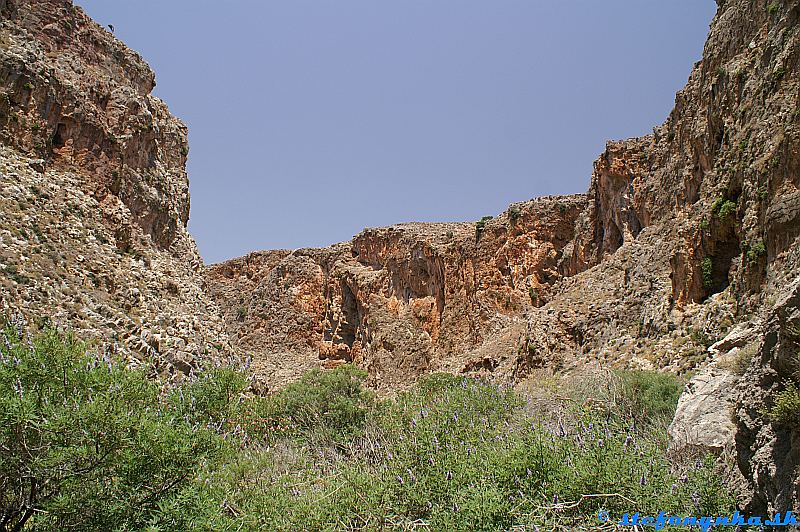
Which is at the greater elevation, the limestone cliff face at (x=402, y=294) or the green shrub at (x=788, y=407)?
the limestone cliff face at (x=402, y=294)

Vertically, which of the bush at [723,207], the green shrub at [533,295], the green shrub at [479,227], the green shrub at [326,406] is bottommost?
the green shrub at [326,406]

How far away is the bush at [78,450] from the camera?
6.43m

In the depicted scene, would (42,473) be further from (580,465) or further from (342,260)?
(342,260)

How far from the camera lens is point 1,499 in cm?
694

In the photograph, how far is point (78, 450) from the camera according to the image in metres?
6.26

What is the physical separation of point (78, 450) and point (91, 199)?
15.1 metres

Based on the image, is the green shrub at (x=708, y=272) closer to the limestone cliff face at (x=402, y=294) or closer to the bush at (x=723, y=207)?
the bush at (x=723, y=207)

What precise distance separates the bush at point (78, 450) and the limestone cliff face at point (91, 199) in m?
6.87

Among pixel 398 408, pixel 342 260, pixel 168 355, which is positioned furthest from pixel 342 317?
pixel 398 408

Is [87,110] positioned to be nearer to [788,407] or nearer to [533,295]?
[788,407]

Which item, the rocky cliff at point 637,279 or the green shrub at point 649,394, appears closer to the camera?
the rocky cliff at point 637,279

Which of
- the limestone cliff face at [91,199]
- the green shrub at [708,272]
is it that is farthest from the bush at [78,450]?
the green shrub at [708,272]

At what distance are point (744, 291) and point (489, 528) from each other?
11.9 m

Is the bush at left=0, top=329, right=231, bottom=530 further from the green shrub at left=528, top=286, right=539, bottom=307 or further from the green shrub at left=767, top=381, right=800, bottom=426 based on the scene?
the green shrub at left=528, top=286, right=539, bottom=307
